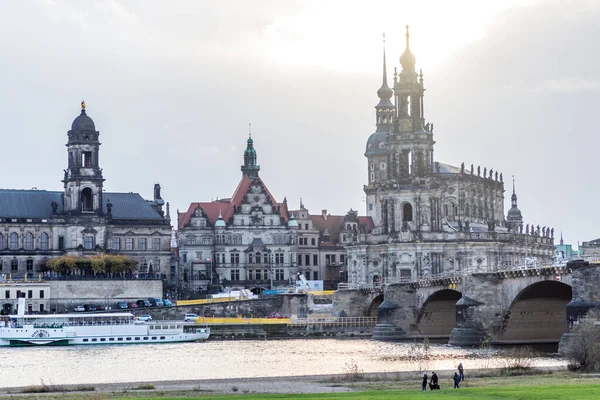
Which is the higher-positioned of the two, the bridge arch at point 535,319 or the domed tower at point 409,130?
the domed tower at point 409,130

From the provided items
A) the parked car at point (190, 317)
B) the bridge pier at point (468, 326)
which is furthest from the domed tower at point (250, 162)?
the bridge pier at point (468, 326)

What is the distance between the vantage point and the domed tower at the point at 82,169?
5822 inches

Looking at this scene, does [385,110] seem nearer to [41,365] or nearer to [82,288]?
[82,288]

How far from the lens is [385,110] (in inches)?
7328

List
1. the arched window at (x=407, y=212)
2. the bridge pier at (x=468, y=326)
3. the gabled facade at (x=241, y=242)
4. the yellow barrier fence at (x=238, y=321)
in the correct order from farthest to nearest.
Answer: the gabled facade at (x=241, y=242)
the arched window at (x=407, y=212)
the yellow barrier fence at (x=238, y=321)
the bridge pier at (x=468, y=326)

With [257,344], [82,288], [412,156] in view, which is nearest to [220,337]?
[257,344]

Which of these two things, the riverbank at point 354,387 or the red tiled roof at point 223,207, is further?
the red tiled roof at point 223,207

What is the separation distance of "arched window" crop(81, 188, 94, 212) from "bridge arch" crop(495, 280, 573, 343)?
6591 centimetres

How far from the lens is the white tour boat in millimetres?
110562

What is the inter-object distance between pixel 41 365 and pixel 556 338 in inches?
1530

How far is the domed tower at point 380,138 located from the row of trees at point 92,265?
47289 millimetres

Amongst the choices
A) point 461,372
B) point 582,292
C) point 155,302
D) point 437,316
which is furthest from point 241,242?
point 461,372

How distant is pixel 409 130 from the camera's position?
148250 mm

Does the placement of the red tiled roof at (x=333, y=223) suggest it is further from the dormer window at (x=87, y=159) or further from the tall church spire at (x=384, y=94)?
the dormer window at (x=87, y=159)
